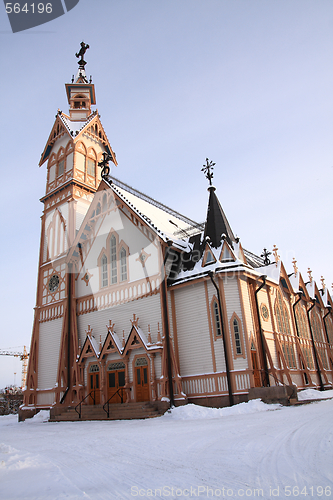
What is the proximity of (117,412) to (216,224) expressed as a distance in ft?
37.2

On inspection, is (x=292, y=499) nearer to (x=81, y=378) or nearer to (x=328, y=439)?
(x=328, y=439)

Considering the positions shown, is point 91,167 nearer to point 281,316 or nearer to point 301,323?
point 281,316

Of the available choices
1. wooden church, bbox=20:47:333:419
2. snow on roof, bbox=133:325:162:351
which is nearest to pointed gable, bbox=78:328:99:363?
wooden church, bbox=20:47:333:419

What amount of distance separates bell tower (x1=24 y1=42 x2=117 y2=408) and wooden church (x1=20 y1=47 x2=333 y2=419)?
0.09 metres

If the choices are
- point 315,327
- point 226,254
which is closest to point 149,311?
point 226,254

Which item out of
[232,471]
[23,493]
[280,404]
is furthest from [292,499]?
[280,404]

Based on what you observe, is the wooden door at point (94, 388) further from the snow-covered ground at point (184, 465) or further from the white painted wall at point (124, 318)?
the snow-covered ground at point (184, 465)

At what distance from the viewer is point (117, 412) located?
18.5 m

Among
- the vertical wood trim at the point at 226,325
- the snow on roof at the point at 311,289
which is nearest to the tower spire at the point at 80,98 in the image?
the vertical wood trim at the point at 226,325

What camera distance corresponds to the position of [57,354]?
79.6 ft

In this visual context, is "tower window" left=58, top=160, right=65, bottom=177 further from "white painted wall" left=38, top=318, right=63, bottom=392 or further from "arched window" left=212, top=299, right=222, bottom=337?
"arched window" left=212, top=299, right=222, bottom=337

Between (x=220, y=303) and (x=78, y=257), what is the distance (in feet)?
37.3

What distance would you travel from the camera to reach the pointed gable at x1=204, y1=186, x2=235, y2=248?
68.2 ft

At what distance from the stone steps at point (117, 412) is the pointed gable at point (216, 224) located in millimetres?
8864
